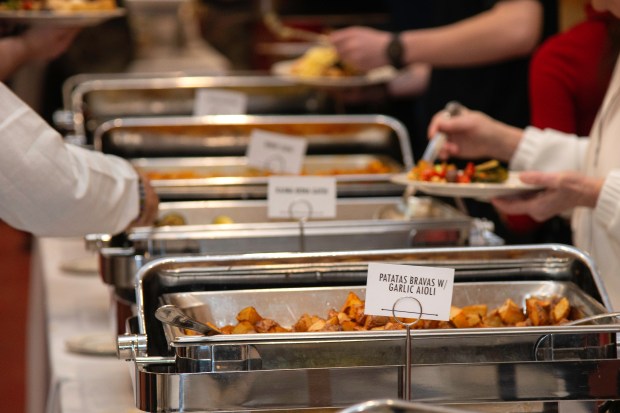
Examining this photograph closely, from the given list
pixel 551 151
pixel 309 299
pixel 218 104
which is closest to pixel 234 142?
pixel 218 104

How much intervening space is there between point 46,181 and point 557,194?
0.85m

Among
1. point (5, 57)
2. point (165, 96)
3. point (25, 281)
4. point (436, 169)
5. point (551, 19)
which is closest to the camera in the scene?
point (436, 169)

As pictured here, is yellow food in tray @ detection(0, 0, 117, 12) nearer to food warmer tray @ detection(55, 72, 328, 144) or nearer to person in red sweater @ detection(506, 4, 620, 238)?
food warmer tray @ detection(55, 72, 328, 144)

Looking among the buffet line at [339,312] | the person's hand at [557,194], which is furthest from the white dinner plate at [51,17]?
the person's hand at [557,194]

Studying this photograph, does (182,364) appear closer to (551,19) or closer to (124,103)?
(551,19)

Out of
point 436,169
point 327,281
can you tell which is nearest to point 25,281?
point 436,169

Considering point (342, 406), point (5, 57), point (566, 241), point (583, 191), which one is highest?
point (5, 57)

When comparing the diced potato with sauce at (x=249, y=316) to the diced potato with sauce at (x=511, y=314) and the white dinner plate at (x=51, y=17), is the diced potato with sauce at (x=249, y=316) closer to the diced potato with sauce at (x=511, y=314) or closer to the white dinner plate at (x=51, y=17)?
the diced potato with sauce at (x=511, y=314)

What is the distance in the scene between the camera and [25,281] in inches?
197

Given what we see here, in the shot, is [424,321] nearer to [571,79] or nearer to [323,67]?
[571,79]

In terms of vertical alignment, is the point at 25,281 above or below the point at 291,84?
below

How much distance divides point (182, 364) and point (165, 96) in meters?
2.46

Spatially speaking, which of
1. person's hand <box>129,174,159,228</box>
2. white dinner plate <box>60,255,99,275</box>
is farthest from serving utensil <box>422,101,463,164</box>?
white dinner plate <box>60,255,99,275</box>

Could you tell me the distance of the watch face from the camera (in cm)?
323
